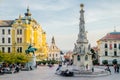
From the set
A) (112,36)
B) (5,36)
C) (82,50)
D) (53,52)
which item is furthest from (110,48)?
(53,52)

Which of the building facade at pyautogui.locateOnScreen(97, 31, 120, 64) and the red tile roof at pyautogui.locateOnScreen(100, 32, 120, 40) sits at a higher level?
the red tile roof at pyautogui.locateOnScreen(100, 32, 120, 40)

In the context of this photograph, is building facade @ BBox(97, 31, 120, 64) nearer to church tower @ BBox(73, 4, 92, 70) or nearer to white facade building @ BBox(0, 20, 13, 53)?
white facade building @ BBox(0, 20, 13, 53)

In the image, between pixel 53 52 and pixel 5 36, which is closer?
pixel 5 36

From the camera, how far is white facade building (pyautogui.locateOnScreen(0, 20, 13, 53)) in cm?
10106

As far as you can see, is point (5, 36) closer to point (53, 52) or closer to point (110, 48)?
point (110, 48)

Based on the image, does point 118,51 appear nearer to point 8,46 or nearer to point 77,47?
point 8,46

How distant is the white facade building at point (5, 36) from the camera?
101062 mm

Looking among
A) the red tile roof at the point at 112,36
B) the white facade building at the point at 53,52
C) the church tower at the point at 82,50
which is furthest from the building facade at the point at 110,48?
the white facade building at the point at 53,52

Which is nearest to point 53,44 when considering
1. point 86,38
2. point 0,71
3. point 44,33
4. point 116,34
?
point 44,33

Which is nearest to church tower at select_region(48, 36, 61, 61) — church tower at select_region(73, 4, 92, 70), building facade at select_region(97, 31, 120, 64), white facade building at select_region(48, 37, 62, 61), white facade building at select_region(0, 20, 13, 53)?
white facade building at select_region(48, 37, 62, 61)

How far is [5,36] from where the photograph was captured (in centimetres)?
10200

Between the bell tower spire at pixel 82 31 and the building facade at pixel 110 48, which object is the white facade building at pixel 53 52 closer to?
the building facade at pixel 110 48

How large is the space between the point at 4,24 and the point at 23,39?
666 centimetres

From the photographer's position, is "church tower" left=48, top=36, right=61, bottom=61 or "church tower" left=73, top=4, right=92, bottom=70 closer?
"church tower" left=73, top=4, right=92, bottom=70
